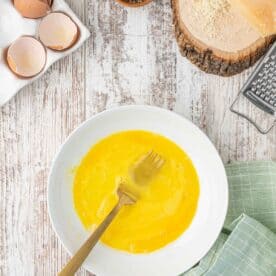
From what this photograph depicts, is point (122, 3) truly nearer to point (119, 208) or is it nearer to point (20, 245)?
point (119, 208)

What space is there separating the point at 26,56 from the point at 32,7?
96 mm

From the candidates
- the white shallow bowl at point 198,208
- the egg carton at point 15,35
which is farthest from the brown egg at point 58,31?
the white shallow bowl at point 198,208

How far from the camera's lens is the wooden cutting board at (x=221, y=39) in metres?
1.19

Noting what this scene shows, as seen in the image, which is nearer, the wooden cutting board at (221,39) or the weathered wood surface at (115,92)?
the wooden cutting board at (221,39)

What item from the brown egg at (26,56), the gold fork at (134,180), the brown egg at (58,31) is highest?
the brown egg at (58,31)

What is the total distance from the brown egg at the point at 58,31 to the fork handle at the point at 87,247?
0.33m

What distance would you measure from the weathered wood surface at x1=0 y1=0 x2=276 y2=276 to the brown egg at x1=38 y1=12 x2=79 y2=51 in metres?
0.04

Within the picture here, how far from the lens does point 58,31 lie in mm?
1304

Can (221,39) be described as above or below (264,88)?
above

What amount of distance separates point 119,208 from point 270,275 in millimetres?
315

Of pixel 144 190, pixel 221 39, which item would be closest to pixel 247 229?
pixel 144 190

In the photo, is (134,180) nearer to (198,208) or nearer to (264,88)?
(198,208)

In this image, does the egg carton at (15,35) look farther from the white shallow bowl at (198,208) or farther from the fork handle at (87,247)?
the fork handle at (87,247)

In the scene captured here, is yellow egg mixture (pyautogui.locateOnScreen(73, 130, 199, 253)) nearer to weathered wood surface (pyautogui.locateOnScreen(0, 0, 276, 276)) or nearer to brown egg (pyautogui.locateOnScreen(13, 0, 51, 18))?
weathered wood surface (pyautogui.locateOnScreen(0, 0, 276, 276))
